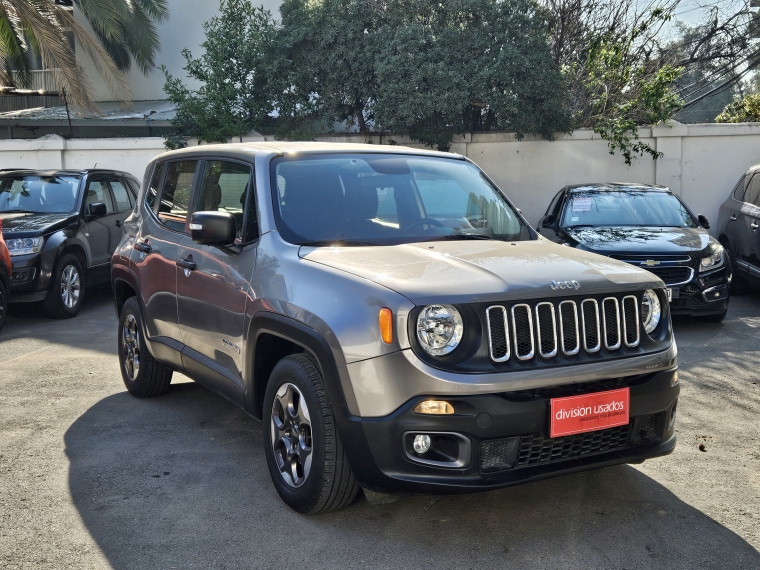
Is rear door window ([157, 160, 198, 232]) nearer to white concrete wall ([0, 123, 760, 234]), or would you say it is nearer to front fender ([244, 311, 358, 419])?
front fender ([244, 311, 358, 419])

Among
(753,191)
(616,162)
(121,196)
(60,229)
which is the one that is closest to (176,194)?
(60,229)

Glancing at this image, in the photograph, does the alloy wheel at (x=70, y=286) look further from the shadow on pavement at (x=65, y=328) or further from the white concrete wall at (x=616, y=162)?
the white concrete wall at (x=616, y=162)

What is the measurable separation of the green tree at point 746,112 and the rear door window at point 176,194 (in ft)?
43.5

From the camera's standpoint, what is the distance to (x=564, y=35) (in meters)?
17.7

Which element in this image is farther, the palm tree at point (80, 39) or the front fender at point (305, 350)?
the palm tree at point (80, 39)

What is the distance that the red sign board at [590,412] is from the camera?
11.8 ft

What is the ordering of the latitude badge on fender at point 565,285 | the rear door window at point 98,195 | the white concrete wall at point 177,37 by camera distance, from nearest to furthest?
the latitude badge on fender at point 565,285 < the rear door window at point 98,195 < the white concrete wall at point 177,37

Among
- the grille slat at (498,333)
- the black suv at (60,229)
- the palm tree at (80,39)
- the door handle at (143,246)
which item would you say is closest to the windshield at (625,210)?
the door handle at (143,246)

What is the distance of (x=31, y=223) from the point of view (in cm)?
1010

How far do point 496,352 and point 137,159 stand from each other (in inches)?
564

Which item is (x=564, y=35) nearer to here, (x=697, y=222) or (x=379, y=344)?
(x=697, y=222)

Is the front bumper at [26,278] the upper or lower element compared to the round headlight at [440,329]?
lower

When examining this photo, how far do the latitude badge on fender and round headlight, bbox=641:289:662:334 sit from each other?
20.0 inches

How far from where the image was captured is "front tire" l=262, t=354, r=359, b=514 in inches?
150
